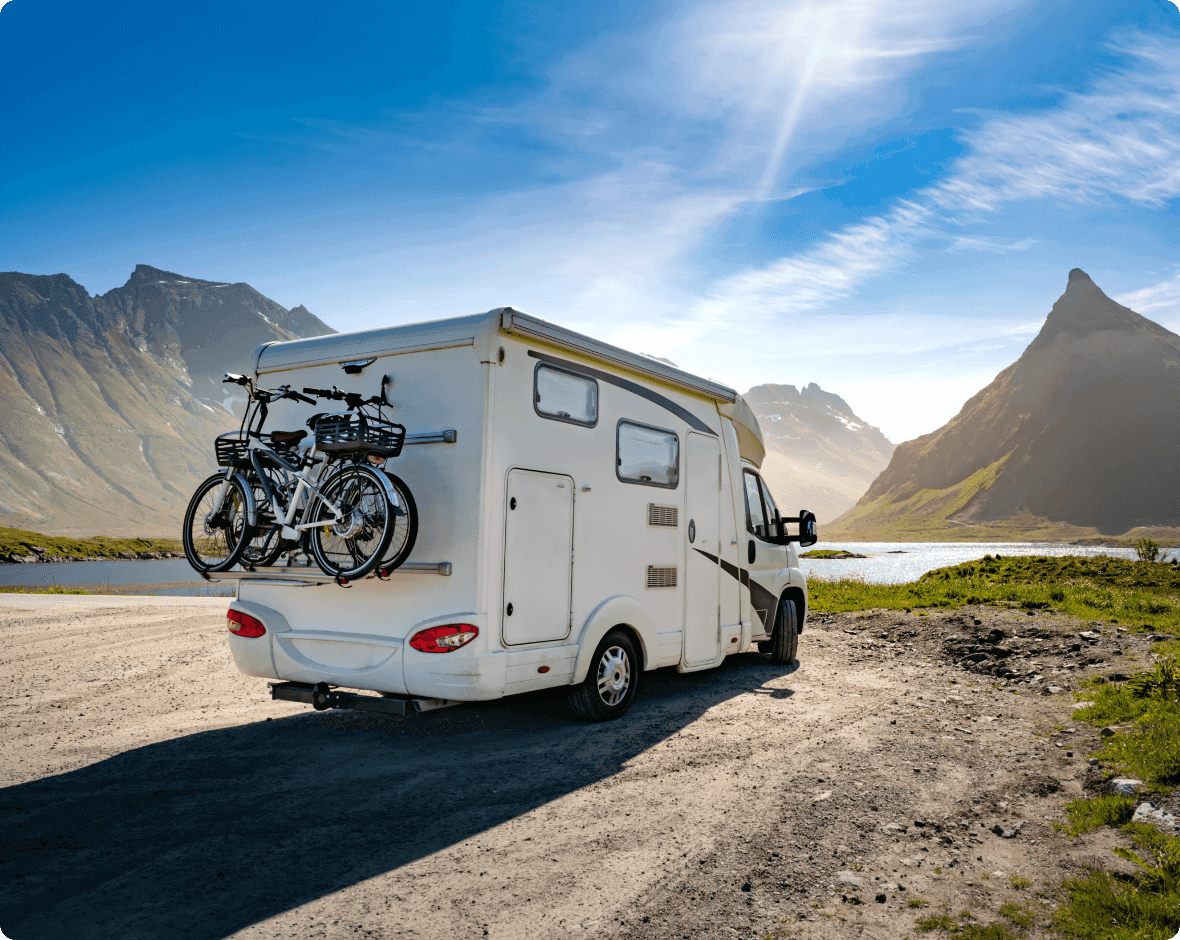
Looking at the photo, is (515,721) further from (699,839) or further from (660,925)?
(660,925)

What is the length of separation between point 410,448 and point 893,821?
12.3 ft

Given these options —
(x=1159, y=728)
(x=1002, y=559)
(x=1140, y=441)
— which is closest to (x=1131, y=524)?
(x=1140, y=441)

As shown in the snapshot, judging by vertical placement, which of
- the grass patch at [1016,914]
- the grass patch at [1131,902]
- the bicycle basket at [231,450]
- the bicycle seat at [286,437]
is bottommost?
the grass patch at [1016,914]

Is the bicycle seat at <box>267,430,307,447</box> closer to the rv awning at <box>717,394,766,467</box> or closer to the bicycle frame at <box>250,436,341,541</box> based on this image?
the bicycle frame at <box>250,436,341,541</box>

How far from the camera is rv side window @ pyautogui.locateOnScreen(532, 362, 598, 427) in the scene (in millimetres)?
5926

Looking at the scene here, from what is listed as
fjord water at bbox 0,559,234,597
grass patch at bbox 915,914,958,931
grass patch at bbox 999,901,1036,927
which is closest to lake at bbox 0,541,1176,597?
fjord water at bbox 0,559,234,597

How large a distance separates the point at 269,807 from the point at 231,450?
102 inches

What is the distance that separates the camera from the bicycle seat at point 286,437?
5.83m

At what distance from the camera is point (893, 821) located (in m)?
4.34

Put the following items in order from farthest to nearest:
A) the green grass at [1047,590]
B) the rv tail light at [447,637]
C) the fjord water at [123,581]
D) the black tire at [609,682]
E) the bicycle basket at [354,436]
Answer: the fjord water at [123,581]
the green grass at [1047,590]
the black tire at [609,682]
the bicycle basket at [354,436]
the rv tail light at [447,637]

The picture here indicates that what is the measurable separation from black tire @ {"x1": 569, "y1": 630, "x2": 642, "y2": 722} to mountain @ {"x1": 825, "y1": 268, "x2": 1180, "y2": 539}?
16239cm

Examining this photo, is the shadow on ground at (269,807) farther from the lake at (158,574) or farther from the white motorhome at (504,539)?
the lake at (158,574)

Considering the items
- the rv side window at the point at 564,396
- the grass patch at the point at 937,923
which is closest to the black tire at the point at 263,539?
the rv side window at the point at 564,396

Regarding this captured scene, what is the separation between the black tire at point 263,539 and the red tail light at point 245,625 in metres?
0.60
